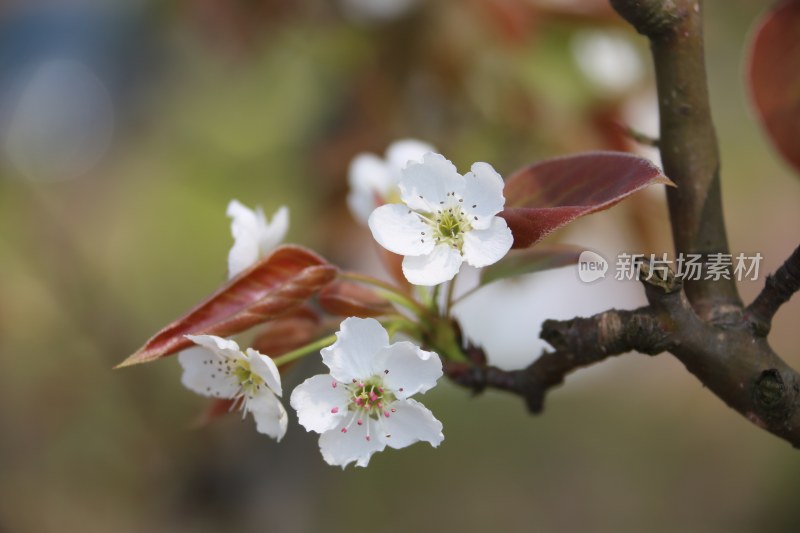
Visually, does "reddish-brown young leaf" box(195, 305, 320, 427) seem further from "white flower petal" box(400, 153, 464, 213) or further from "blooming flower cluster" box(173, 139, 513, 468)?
"white flower petal" box(400, 153, 464, 213)

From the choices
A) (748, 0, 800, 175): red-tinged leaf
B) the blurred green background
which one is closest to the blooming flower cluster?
the blurred green background

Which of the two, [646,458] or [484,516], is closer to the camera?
[484,516]

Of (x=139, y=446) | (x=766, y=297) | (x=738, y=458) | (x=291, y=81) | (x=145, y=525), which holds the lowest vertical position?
(x=738, y=458)

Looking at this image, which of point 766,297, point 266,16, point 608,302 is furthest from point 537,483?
point 766,297

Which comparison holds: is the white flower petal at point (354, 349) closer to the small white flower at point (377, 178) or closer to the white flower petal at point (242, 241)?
the white flower petal at point (242, 241)

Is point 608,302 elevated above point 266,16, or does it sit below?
below

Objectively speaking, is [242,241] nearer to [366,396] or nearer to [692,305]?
[366,396]

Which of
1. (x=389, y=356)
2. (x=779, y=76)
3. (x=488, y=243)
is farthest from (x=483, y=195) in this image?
(x=779, y=76)

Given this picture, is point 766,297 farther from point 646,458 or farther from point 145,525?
point 646,458
